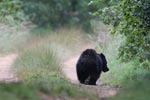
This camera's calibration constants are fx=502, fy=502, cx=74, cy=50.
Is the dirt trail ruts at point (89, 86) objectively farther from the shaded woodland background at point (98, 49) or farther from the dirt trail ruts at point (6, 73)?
the dirt trail ruts at point (6, 73)

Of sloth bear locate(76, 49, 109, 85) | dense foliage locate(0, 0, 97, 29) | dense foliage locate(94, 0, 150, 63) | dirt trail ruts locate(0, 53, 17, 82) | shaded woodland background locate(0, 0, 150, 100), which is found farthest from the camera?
dense foliage locate(0, 0, 97, 29)

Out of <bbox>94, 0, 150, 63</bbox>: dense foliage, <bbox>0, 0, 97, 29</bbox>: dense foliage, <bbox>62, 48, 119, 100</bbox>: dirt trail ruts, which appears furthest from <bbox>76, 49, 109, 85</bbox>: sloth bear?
<bbox>0, 0, 97, 29</bbox>: dense foliage

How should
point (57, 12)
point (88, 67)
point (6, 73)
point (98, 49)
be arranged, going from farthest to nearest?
point (57, 12), point (98, 49), point (6, 73), point (88, 67)

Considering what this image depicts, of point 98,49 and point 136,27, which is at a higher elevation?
point 136,27

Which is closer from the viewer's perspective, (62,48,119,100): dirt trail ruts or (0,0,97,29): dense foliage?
(62,48,119,100): dirt trail ruts

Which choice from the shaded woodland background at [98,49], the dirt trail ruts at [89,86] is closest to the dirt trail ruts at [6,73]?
the shaded woodland background at [98,49]

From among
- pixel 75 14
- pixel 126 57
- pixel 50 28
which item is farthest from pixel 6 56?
pixel 75 14

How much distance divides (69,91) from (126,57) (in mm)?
4221

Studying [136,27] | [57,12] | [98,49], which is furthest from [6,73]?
[57,12]

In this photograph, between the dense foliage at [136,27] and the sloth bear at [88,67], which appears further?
the sloth bear at [88,67]

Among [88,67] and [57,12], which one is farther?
[57,12]

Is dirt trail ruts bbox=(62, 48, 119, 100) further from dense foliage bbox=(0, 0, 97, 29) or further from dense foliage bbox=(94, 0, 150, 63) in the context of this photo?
dense foliage bbox=(0, 0, 97, 29)

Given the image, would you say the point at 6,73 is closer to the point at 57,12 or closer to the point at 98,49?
the point at 98,49

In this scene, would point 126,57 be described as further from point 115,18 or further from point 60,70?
point 60,70
